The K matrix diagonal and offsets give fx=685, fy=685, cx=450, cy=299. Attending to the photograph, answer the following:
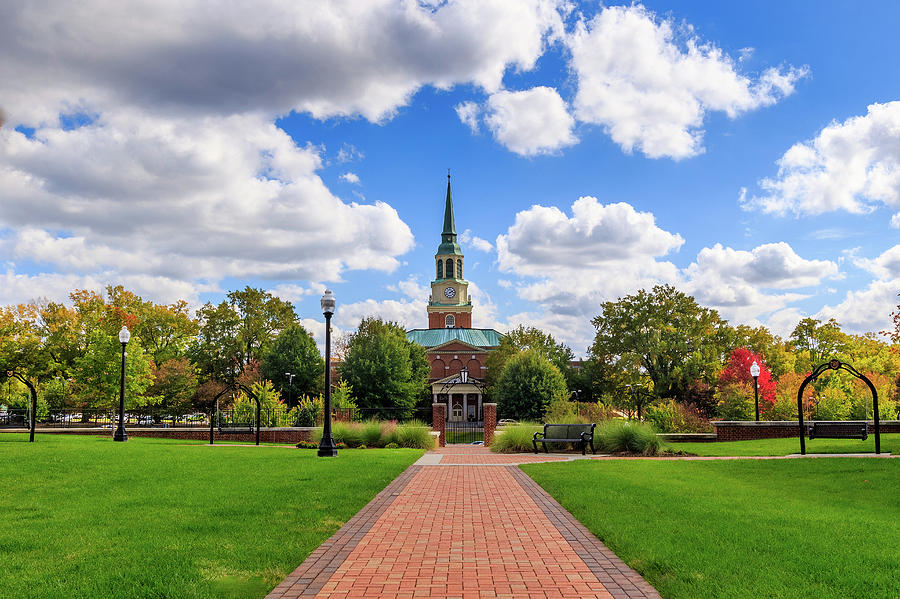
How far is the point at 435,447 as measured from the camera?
2411 centimetres

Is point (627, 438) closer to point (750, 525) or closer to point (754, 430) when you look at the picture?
point (754, 430)

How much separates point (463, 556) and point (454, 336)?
296ft

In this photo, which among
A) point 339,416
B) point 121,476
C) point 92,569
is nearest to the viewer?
point 92,569

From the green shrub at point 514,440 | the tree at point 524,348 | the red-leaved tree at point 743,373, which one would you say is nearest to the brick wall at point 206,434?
the green shrub at point 514,440

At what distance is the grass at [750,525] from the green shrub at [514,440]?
7.91m

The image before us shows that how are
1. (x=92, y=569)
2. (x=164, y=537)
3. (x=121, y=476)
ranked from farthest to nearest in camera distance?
1. (x=121, y=476)
2. (x=164, y=537)
3. (x=92, y=569)

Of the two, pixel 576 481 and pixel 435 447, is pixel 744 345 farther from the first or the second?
pixel 576 481

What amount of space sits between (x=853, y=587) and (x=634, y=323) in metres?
39.0

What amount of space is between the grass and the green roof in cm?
8165

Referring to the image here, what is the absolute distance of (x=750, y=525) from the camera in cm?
783

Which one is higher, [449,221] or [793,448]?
[449,221]

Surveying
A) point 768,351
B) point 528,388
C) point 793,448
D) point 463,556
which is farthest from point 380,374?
point 463,556

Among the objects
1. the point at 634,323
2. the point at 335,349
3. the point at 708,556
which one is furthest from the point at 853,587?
the point at 335,349

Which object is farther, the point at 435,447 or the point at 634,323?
the point at 634,323
